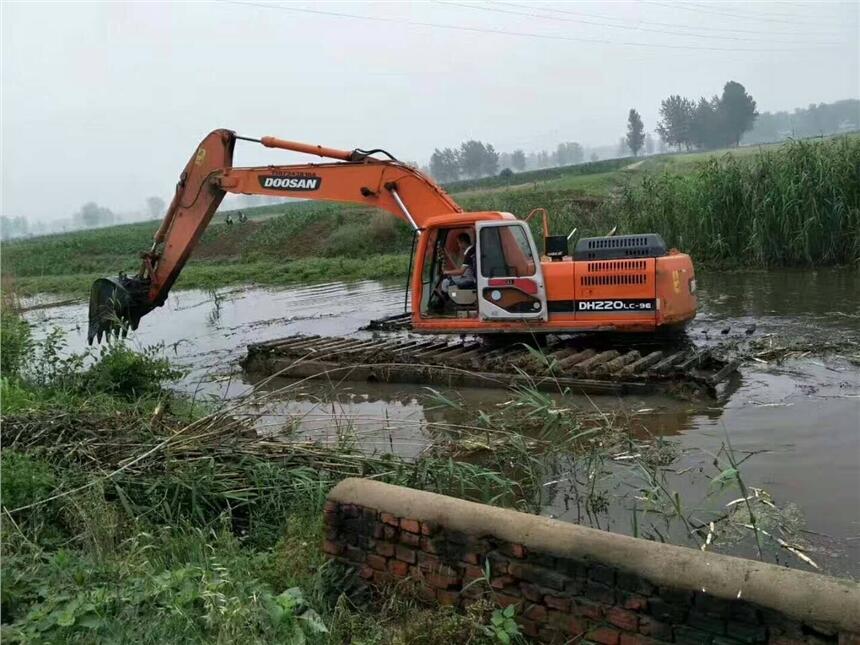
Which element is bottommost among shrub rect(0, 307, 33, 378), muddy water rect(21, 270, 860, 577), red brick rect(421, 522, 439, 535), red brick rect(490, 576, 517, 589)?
muddy water rect(21, 270, 860, 577)

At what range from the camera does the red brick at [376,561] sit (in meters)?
3.81

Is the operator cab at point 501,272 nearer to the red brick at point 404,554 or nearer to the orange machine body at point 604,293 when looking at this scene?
the orange machine body at point 604,293

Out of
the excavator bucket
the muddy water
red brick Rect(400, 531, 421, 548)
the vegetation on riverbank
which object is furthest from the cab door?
red brick Rect(400, 531, 421, 548)

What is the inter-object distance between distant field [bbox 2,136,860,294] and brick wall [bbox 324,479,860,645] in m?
12.8

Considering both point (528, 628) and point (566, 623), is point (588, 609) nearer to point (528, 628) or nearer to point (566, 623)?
point (566, 623)

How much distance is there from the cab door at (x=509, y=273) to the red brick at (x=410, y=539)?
549cm

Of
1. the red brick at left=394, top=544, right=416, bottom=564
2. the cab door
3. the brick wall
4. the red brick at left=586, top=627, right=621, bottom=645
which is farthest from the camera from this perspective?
the cab door

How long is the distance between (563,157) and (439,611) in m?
139

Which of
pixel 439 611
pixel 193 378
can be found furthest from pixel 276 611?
pixel 193 378

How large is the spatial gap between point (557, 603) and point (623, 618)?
29 cm

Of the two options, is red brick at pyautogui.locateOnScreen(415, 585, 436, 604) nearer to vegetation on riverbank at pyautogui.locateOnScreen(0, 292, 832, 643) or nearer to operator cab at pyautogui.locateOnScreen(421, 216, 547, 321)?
vegetation on riverbank at pyautogui.locateOnScreen(0, 292, 832, 643)

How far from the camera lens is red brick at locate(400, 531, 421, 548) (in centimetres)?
365

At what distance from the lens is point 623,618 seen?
10.1 ft

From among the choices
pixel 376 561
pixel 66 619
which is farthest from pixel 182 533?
pixel 376 561
